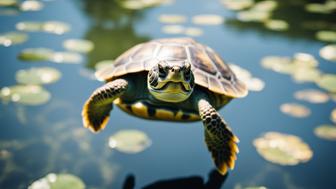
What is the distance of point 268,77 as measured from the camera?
2309 mm

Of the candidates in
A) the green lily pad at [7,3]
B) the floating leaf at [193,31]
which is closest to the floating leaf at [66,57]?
the floating leaf at [193,31]

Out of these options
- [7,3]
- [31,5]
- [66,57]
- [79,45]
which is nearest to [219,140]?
[66,57]

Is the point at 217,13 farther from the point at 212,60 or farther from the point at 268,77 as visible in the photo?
the point at 212,60

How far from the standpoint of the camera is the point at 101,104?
167 centimetres

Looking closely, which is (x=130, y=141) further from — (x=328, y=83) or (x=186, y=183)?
(x=328, y=83)

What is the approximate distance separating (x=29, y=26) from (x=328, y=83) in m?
2.18

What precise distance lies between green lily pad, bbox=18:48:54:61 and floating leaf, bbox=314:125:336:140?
1674 millimetres

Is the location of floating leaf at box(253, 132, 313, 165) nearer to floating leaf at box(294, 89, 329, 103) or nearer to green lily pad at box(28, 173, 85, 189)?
floating leaf at box(294, 89, 329, 103)

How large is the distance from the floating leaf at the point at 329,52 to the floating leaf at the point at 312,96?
536 mm

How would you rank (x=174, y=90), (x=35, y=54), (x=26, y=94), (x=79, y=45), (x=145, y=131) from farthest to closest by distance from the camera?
(x=79, y=45), (x=35, y=54), (x=26, y=94), (x=145, y=131), (x=174, y=90)

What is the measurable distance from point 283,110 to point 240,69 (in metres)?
0.47

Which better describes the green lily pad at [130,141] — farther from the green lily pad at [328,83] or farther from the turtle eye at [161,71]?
the green lily pad at [328,83]

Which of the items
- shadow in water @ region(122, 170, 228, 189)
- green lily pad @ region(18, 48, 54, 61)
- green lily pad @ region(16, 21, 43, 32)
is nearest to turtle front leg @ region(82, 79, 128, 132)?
shadow in water @ region(122, 170, 228, 189)

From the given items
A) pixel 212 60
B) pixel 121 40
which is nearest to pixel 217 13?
pixel 121 40
